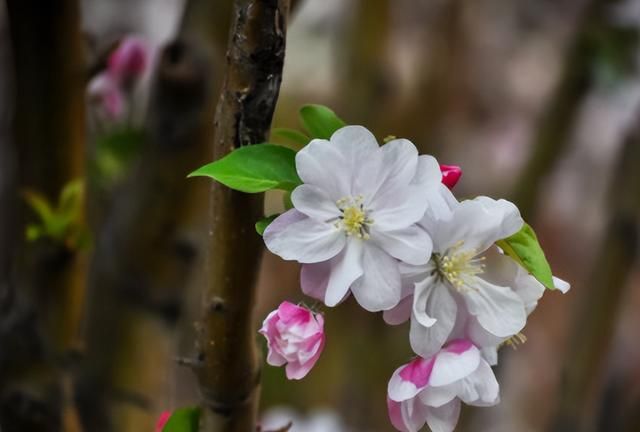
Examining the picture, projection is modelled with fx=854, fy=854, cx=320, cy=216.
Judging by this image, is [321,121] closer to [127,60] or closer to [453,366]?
[453,366]

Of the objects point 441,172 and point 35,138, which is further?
point 35,138

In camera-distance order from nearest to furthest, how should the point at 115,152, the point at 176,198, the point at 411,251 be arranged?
Result: 1. the point at 411,251
2. the point at 176,198
3. the point at 115,152

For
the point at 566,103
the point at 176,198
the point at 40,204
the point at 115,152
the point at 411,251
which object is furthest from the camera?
the point at 566,103

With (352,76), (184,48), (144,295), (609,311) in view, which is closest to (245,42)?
(184,48)

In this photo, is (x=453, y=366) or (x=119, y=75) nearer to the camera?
(x=453, y=366)

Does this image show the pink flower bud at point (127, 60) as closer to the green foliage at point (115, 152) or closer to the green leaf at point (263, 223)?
the green foliage at point (115, 152)

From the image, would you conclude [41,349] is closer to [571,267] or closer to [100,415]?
[100,415]

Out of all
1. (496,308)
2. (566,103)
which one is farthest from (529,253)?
(566,103)
